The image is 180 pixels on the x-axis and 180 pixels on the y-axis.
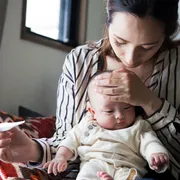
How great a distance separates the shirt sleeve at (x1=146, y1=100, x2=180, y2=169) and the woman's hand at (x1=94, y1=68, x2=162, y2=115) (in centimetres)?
3

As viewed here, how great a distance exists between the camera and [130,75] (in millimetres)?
1213

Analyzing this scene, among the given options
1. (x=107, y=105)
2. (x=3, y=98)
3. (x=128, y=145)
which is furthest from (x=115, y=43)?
(x=3, y=98)

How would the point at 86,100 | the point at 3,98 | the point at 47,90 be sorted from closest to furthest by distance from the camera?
the point at 86,100
the point at 3,98
the point at 47,90

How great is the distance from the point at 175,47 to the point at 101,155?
18.5 inches

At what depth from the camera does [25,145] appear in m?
1.25

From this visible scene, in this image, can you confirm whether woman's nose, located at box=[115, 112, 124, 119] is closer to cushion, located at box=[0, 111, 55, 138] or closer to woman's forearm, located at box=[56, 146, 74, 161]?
Answer: woman's forearm, located at box=[56, 146, 74, 161]

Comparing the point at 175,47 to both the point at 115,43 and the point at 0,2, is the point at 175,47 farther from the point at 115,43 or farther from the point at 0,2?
the point at 0,2

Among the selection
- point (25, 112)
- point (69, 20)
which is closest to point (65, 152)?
point (25, 112)

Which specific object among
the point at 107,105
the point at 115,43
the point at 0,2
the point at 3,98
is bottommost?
the point at 3,98

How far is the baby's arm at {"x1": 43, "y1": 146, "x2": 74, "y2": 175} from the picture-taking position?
115 cm

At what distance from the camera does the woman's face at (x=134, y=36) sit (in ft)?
3.89

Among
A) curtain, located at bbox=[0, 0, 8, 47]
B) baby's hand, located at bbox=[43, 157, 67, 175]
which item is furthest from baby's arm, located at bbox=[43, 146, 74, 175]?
curtain, located at bbox=[0, 0, 8, 47]

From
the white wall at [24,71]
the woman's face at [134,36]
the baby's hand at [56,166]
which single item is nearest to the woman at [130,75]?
the woman's face at [134,36]

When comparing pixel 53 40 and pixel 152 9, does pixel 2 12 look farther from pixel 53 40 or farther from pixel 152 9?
pixel 152 9
